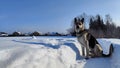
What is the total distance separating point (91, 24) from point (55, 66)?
238 ft

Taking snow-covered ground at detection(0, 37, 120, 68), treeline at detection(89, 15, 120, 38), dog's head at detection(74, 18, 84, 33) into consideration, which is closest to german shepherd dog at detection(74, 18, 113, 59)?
dog's head at detection(74, 18, 84, 33)

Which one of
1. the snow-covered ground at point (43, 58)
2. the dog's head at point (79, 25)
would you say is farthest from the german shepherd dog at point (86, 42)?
the snow-covered ground at point (43, 58)

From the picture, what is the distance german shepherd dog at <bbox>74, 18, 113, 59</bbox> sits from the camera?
830 centimetres

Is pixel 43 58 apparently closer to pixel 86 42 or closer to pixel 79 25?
pixel 86 42

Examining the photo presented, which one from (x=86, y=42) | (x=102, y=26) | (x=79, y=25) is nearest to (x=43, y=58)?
(x=86, y=42)

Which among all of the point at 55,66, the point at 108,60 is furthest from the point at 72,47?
the point at 55,66

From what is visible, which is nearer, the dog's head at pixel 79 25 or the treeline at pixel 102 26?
the dog's head at pixel 79 25

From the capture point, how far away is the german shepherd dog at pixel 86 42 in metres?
8.30

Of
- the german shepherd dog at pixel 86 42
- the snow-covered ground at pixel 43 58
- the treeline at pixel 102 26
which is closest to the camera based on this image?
the snow-covered ground at pixel 43 58

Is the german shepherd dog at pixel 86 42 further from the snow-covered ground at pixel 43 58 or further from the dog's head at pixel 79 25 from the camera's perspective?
the snow-covered ground at pixel 43 58

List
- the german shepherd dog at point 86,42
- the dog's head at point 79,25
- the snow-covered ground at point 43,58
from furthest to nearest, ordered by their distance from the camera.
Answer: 1. the dog's head at point 79,25
2. the german shepherd dog at point 86,42
3. the snow-covered ground at point 43,58

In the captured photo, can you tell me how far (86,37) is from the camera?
8.41 metres

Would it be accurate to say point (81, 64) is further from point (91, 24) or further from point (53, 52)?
point (91, 24)

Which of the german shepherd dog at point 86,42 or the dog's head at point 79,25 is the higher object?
the dog's head at point 79,25
